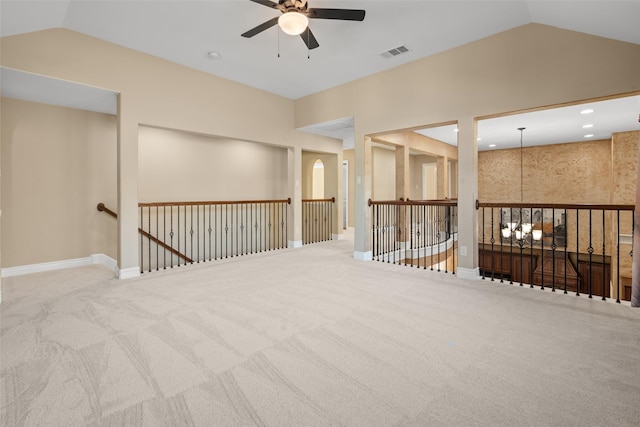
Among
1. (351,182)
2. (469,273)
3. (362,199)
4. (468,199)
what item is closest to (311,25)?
(362,199)

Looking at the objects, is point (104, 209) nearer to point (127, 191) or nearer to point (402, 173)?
point (127, 191)

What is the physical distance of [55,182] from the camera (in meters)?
4.92

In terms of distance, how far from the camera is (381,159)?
1086cm

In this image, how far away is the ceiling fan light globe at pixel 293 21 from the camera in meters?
2.95

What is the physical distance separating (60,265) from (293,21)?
17.4ft

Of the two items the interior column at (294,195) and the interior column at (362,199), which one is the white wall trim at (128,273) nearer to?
the interior column at (294,195)

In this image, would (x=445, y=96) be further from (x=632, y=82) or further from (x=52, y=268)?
(x=52, y=268)

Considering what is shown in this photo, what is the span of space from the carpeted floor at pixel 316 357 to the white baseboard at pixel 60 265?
1035 millimetres

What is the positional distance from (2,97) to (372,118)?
5730 millimetres

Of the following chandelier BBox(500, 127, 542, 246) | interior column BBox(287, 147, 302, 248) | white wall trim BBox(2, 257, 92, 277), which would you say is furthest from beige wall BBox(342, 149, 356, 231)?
white wall trim BBox(2, 257, 92, 277)

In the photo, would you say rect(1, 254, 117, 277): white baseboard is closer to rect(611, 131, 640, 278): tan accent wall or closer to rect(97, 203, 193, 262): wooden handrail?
rect(97, 203, 193, 262): wooden handrail

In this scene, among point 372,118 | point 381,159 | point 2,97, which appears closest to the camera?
point 2,97

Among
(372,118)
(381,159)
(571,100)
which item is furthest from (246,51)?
(381,159)

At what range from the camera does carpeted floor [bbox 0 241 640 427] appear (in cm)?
163
